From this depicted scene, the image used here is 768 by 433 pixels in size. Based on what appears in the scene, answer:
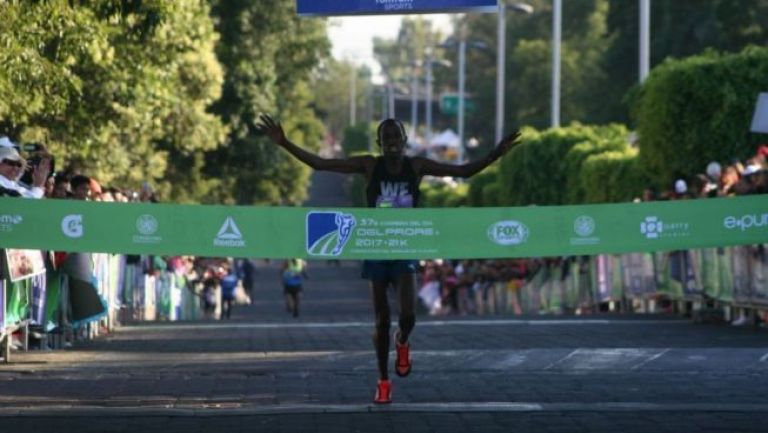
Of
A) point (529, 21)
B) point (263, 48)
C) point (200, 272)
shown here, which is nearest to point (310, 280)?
point (263, 48)

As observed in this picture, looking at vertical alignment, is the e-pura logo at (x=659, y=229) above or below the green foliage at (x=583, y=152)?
below

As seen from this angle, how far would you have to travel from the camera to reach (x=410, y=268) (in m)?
13.7

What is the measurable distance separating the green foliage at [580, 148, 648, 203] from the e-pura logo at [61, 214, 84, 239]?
2426 cm

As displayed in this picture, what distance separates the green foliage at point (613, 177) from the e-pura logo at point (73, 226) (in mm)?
24257

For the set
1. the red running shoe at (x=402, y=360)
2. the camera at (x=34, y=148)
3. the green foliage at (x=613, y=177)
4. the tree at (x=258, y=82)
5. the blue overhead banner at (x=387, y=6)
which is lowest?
the red running shoe at (x=402, y=360)

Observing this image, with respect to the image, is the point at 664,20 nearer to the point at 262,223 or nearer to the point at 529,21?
the point at 529,21

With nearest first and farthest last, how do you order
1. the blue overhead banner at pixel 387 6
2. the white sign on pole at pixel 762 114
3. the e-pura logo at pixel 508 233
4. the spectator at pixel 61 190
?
the e-pura logo at pixel 508 233 < the blue overhead banner at pixel 387 6 < the spectator at pixel 61 190 < the white sign on pole at pixel 762 114

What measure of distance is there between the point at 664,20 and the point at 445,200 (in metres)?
13.9

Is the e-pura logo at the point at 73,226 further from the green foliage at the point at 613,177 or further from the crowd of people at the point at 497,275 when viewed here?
the green foliage at the point at 613,177

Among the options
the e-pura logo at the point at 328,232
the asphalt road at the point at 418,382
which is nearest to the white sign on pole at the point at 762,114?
the asphalt road at the point at 418,382

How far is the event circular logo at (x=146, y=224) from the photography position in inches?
579

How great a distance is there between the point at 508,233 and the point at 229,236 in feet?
6.34

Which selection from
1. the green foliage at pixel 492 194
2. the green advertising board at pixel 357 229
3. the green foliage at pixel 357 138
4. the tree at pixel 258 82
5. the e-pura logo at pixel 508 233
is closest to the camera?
the green advertising board at pixel 357 229

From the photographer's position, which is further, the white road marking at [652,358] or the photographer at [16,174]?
the white road marking at [652,358]
